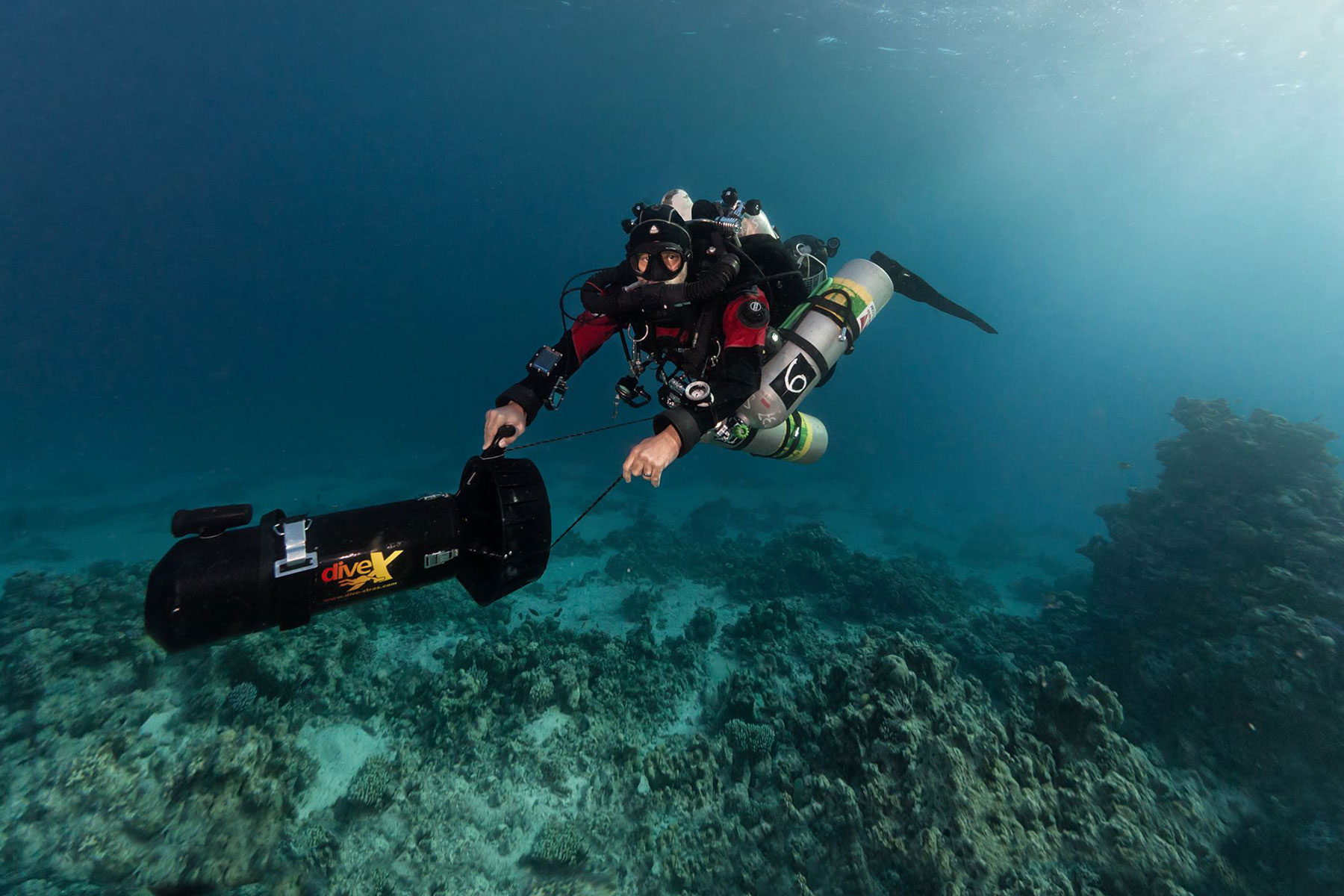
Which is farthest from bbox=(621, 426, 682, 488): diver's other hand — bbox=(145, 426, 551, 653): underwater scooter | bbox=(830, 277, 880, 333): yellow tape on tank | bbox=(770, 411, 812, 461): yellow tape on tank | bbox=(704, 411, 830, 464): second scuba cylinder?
bbox=(770, 411, 812, 461): yellow tape on tank

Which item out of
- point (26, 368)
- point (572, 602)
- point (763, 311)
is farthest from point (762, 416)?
point (26, 368)

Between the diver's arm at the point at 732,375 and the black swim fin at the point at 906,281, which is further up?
the black swim fin at the point at 906,281

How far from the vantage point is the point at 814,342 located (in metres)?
4.60

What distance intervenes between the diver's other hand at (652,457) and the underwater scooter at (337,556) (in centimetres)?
72

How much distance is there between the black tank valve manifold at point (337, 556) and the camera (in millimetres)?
2221

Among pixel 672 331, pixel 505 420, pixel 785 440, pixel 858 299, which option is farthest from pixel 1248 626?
pixel 505 420

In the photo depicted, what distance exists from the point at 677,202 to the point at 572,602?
994cm

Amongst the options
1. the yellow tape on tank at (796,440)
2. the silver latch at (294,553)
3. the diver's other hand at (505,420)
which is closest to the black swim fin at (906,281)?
the yellow tape on tank at (796,440)

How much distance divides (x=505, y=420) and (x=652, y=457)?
4.91 ft

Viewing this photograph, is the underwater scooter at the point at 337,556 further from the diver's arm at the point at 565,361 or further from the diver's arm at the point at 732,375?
the diver's arm at the point at 732,375

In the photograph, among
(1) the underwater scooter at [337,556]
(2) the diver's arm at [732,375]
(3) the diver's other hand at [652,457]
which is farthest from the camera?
(2) the diver's arm at [732,375]

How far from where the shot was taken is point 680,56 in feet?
143

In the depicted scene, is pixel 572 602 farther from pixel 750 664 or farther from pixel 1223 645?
pixel 1223 645

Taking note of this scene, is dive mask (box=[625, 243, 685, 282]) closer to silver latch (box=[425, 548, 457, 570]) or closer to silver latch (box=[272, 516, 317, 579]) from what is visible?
silver latch (box=[425, 548, 457, 570])
